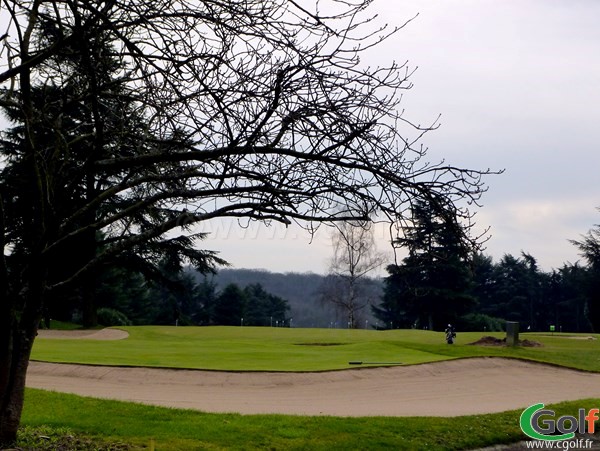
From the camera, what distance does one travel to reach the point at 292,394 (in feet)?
55.1

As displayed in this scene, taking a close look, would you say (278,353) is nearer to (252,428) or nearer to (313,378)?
(313,378)

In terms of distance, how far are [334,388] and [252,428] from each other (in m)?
6.69

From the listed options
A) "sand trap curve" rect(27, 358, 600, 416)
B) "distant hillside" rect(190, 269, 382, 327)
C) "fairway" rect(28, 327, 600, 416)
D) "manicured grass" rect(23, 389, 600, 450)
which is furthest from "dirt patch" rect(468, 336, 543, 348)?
Answer: "distant hillside" rect(190, 269, 382, 327)

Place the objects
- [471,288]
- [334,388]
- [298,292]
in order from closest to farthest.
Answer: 1. [334,388]
2. [471,288]
3. [298,292]

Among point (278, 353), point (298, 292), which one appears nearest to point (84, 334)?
point (278, 353)

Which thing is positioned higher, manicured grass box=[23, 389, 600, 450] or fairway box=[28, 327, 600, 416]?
fairway box=[28, 327, 600, 416]

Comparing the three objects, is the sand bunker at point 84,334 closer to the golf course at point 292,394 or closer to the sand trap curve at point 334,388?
the golf course at point 292,394

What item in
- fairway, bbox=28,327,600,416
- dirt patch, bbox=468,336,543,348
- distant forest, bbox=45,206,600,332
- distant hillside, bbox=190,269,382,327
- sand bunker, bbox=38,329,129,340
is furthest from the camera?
distant hillside, bbox=190,269,382,327

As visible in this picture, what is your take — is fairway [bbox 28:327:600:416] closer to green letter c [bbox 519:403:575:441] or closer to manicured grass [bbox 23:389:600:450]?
green letter c [bbox 519:403:575:441]

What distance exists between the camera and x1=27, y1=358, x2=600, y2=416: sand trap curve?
15.1 meters

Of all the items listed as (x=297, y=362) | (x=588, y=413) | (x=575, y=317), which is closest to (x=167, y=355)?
(x=297, y=362)

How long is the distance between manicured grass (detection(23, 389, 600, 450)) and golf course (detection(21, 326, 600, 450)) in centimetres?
2

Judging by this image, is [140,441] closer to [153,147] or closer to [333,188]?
[153,147]

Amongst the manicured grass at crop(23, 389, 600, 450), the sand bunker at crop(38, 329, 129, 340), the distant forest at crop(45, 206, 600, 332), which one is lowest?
the manicured grass at crop(23, 389, 600, 450)
